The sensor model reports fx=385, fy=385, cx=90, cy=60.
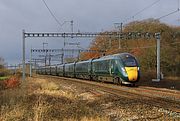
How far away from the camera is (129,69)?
3403 centimetres

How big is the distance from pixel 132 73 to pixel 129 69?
1.46ft

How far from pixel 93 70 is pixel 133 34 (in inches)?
283

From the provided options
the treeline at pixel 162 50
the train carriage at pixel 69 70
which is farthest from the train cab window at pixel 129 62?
the train carriage at pixel 69 70

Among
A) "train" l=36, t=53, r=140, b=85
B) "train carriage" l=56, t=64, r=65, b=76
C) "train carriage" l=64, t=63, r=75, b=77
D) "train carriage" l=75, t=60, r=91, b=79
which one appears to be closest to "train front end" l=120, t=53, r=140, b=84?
"train" l=36, t=53, r=140, b=85

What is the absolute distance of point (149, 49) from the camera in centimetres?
6194

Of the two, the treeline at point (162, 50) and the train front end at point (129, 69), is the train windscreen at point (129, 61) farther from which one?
the treeline at point (162, 50)

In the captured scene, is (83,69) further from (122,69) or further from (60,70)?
(60,70)

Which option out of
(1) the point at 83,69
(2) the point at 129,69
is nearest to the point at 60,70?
(1) the point at 83,69

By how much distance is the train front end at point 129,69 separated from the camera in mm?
33906

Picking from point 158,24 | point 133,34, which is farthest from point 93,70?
point 158,24

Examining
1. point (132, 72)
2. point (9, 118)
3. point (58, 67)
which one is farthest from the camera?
point (58, 67)

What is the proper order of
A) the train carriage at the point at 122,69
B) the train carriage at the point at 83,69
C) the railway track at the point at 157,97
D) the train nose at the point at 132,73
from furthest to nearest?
the train carriage at the point at 83,69 → the train carriage at the point at 122,69 → the train nose at the point at 132,73 → the railway track at the point at 157,97

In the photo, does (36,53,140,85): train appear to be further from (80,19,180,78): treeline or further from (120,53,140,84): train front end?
(80,19,180,78): treeline

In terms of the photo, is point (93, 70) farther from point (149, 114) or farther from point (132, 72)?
point (149, 114)
